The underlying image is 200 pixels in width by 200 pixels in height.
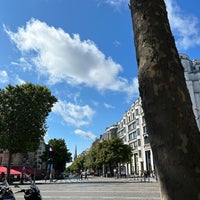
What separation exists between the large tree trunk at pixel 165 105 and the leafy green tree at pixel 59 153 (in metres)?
72.5

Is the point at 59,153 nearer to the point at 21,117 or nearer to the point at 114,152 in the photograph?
the point at 114,152

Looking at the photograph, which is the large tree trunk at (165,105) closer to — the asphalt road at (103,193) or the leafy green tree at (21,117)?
the asphalt road at (103,193)

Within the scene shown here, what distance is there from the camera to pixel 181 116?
190cm

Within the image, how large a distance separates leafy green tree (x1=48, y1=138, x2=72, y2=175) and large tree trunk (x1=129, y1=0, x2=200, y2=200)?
72.5 m

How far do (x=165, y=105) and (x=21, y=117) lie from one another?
123ft

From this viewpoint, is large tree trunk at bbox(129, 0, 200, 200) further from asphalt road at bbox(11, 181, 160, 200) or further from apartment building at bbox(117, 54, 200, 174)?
apartment building at bbox(117, 54, 200, 174)

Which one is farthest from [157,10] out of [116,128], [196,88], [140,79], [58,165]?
[116,128]

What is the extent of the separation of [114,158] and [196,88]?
23.9 m

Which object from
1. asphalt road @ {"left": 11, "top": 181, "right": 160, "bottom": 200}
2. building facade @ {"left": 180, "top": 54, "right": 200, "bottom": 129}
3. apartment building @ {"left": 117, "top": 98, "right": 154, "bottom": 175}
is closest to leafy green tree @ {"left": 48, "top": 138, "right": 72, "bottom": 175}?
apartment building @ {"left": 117, "top": 98, "right": 154, "bottom": 175}

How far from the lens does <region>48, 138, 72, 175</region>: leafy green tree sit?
73.1m

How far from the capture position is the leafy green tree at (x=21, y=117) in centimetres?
3703

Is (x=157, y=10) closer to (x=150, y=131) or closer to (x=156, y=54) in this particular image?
(x=156, y=54)

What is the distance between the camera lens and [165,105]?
1.93 metres

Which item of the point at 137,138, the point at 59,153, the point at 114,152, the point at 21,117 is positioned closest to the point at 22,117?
the point at 21,117
